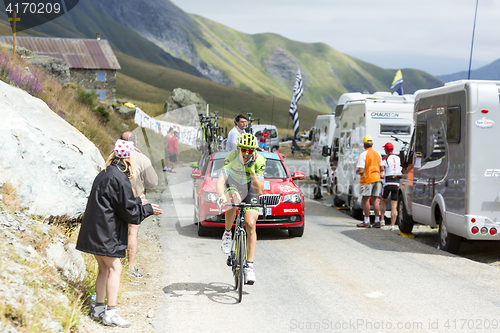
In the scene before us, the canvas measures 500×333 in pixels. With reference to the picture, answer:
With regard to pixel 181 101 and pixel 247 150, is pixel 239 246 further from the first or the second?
pixel 181 101

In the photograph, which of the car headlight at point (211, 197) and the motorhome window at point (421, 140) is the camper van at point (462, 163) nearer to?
the motorhome window at point (421, 140)

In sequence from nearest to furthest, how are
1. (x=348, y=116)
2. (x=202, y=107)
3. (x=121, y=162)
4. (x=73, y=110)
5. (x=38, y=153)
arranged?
(x=121, y=162) < (x=38, y=153) < (x=348, y=116) < (x=73, y=110) < (x=202, y=107)

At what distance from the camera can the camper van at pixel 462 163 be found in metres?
8.69

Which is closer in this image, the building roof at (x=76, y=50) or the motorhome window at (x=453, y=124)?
the motorhome window at (x=453, y=124)

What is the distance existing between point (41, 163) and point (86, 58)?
229 feet

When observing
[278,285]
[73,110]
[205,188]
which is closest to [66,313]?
[278,285]

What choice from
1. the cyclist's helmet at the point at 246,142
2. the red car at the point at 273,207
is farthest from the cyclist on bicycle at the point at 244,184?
the red car at the point at 273,207

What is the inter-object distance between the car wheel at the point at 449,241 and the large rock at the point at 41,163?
626cm

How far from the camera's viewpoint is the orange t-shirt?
12289mm

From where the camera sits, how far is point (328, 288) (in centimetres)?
693

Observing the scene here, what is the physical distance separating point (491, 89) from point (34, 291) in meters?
7.55

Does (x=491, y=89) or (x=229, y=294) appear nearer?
(x=229, y=294)

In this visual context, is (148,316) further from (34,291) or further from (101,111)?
(101,111)

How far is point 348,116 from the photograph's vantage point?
52.5 ft
